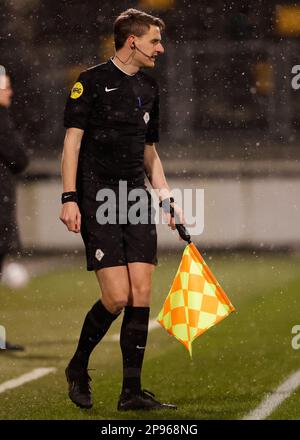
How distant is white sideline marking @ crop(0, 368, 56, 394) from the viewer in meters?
7.12

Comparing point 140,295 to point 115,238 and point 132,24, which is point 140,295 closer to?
point 115,238

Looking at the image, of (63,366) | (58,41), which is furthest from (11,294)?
(58,41)

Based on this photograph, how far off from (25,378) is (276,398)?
1.47 m

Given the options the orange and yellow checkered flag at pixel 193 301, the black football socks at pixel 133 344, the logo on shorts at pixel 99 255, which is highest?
the logo on shorts at pixel 99 255

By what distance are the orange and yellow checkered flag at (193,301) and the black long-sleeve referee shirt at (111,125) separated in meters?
0.46

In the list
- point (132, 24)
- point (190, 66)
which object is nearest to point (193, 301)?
point (132, 24)

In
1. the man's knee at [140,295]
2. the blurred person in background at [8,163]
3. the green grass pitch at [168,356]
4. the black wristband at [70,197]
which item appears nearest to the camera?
the black wristband at [70,197]

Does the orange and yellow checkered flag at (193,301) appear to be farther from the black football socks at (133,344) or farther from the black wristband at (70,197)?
the black wristband at (70,197)

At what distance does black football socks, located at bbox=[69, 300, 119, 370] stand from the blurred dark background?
10.8 m

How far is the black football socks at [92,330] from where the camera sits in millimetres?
6148

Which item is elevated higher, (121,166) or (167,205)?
(121,166)

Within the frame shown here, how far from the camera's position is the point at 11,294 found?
1243cm

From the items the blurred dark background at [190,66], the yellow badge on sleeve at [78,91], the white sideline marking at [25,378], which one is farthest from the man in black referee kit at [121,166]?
the blurred dark background at [190,66]

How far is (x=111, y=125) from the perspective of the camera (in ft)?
19.7
